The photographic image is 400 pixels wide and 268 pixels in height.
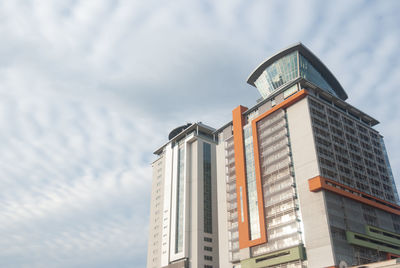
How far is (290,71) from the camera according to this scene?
128 meters

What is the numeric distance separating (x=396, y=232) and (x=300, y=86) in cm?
5119

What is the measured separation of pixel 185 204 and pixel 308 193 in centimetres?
5937

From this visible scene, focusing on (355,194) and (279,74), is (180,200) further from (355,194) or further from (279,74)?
(355,194)

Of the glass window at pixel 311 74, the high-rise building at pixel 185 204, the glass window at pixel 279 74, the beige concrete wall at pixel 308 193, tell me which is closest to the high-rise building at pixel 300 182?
the beige concrete wall at pixel 308 193

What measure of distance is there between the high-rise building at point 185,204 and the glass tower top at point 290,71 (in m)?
35.1

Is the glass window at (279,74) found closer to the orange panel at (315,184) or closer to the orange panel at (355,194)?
the orange panel at (355,194)

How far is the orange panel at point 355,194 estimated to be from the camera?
9081cm

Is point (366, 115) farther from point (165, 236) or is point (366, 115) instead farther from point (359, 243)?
point (165, 236)

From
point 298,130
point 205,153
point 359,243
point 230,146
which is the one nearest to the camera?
point 359,243

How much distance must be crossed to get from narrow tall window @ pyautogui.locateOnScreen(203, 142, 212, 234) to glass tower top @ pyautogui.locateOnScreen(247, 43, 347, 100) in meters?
34.4

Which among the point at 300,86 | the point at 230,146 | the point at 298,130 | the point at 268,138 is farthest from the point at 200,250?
the point at 300,86

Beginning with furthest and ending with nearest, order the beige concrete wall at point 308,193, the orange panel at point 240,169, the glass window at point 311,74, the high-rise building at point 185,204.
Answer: the high-rise building at point 185,204 → the glass window at point 311,74 → the orange panel at point 240,169 → the beige concrete wall at point 308,193

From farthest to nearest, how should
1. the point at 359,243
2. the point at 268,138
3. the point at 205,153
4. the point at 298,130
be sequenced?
1. the point at 205,153
2. the point at 268,138
3. the point at 298,130
4. the point at 359,243

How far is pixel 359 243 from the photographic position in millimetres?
90375
